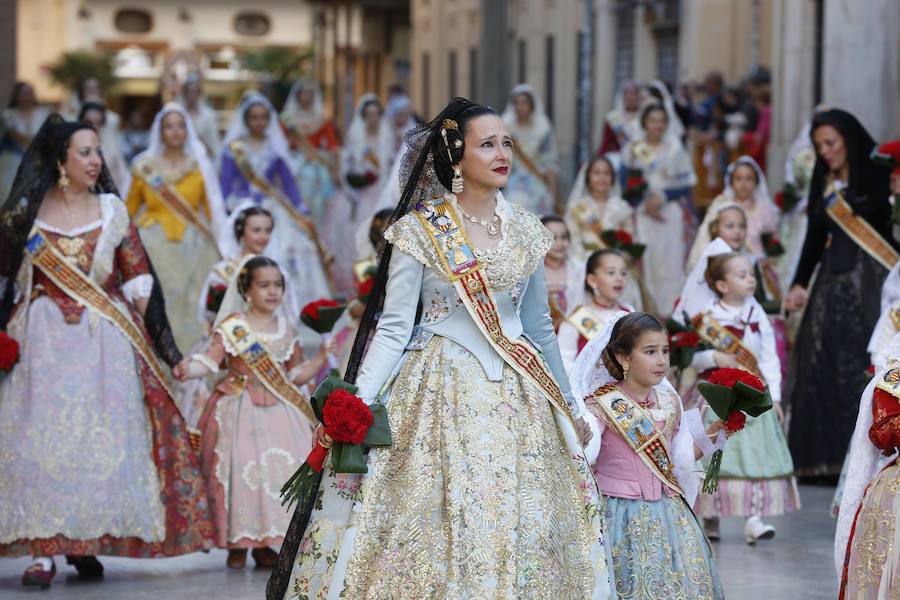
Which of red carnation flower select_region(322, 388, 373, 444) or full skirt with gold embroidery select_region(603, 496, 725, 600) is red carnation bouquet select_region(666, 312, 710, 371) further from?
red carnation flower select_region(322, 388, 373, 444)

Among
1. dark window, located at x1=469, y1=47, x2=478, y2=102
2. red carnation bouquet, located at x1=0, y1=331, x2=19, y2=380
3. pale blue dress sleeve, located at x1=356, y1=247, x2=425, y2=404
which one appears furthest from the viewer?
dark window, located at x1=469, y1=47, x2=478, y2=102

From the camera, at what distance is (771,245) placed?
12.5 m

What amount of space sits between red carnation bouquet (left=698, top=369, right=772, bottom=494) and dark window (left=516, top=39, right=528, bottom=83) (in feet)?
77.8

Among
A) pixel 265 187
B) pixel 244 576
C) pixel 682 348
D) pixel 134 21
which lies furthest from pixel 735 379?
pixel 134 21

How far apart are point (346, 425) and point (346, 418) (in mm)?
22

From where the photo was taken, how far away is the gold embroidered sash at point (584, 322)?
8.78m

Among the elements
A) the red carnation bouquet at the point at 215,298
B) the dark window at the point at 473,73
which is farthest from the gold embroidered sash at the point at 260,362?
the dark window at the point at 473,73

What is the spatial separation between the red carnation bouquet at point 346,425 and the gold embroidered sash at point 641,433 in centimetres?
127

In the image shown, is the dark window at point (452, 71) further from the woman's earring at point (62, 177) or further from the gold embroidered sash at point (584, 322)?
the woman's earring at point (62, 177)

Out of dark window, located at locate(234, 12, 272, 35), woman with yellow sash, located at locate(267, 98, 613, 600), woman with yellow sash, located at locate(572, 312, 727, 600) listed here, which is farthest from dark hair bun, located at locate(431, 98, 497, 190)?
dark window, located at locate(234, 12, 272, 35)

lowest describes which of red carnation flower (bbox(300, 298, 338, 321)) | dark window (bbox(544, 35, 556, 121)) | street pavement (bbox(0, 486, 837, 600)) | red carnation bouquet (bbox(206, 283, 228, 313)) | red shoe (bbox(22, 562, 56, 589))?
street pavement (bbox(0, 486, 837, 600))

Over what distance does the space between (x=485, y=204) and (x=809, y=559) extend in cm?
321

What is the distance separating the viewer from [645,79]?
2433 centimetres

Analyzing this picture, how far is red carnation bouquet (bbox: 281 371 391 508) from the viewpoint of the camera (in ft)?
18.8
